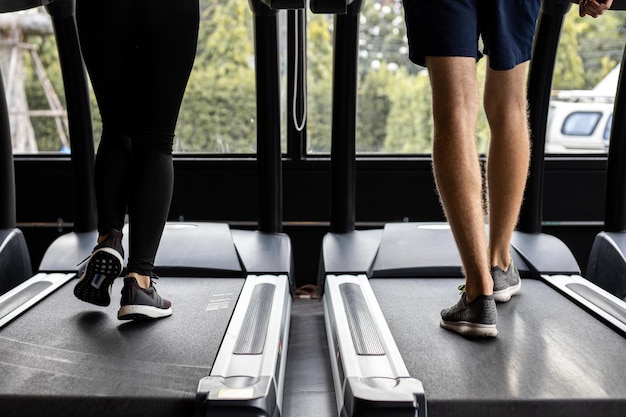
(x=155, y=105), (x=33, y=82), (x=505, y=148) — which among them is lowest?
(x=505, y=148)

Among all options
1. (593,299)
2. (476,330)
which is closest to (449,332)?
(476,330)

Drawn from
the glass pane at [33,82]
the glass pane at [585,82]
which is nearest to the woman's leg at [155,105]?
the glass pane at [33,82]

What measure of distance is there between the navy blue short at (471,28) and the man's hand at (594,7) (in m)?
0.12

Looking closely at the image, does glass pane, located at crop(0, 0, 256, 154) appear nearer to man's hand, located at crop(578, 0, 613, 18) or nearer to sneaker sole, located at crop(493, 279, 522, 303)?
sneaker sole, located at crop(493, 279, 522, 303)

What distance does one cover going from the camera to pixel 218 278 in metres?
2.38

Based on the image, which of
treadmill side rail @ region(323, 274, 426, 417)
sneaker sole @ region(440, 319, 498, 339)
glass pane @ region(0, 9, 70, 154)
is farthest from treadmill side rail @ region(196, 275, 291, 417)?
glass pane @ region(0, 9, 70, 154)

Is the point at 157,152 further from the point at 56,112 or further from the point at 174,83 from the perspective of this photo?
the point at 56,112

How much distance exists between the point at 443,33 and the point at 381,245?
1106 mm

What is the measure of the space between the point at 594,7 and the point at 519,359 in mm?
914

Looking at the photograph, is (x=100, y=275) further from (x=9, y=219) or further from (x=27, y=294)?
(x=9, y=219)

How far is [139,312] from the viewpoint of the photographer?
1768 millimetres

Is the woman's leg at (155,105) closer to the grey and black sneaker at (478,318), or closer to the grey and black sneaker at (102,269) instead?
the grey and black sneaker at (102,269)

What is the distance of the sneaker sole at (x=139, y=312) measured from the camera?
5.72 ft

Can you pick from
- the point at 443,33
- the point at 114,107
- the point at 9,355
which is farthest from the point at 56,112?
the point at 443,33
